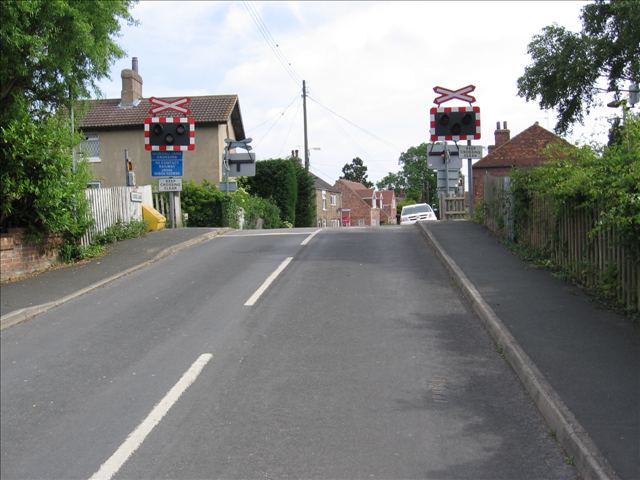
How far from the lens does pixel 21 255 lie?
12945 millimetres

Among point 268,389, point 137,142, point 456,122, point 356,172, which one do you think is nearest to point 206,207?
point 456,122

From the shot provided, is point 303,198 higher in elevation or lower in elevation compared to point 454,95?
lower

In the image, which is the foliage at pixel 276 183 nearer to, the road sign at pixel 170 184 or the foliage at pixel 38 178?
the road sign at pixel 170 184

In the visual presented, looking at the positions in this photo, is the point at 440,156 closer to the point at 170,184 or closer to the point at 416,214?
the point at 170,184

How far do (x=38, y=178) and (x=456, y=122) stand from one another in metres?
11.7

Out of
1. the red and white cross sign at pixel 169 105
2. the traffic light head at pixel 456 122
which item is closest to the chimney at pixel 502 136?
the traffic light head at pixel 456 122

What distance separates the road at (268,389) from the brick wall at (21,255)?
2485 millimetres

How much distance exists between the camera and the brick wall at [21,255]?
41.1ft

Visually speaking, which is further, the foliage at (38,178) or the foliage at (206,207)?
the foliage at (206,207)

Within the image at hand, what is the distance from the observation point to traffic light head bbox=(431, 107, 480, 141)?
63.9 ft

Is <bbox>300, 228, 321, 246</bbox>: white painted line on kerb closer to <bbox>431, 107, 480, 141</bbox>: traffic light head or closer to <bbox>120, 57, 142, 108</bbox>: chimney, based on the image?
<bbox>431, 107, 480, 141</bbox>: traffic light head

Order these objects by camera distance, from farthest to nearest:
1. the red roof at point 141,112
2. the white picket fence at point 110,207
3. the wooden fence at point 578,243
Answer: the red roof at point 141,112
the white picket fence at point 110,207
the wooden fence at point 578,243

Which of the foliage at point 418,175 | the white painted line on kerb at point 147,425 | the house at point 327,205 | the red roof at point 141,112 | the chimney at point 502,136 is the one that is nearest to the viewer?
the white painted line on kerb at point 147,425

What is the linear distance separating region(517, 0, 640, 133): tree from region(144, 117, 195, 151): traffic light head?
9113 mm
